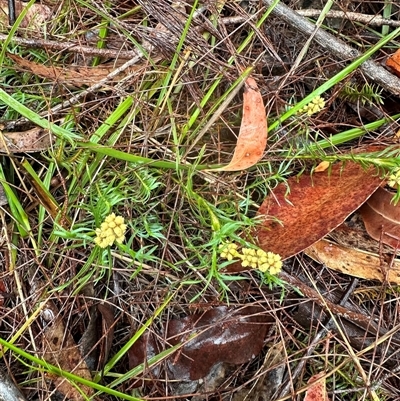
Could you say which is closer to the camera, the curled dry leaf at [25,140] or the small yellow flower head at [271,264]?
the small yellow flower head at [271,264]

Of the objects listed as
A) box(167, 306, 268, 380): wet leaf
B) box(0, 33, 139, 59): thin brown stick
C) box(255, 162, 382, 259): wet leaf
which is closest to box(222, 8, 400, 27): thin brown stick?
box(0, 33, 139, 59): thin brown stick

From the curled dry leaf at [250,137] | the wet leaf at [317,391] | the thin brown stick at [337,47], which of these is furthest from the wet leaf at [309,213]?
the wet leaf at [317,391]

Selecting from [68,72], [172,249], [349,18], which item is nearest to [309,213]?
[172,249]

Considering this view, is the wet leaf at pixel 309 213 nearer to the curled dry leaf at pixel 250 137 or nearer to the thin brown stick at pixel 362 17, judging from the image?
the curled dry leaf at pixel 250 137

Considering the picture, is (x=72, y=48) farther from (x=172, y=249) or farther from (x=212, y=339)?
(x=212, y=339)

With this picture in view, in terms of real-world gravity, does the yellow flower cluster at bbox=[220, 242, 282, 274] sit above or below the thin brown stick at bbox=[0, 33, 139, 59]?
below

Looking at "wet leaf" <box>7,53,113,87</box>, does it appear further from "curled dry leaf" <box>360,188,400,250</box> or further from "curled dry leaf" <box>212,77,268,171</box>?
"curled dry leaf" <box>360,188,400,250</box>

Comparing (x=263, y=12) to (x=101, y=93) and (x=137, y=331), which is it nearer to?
(x=101, y=93)
